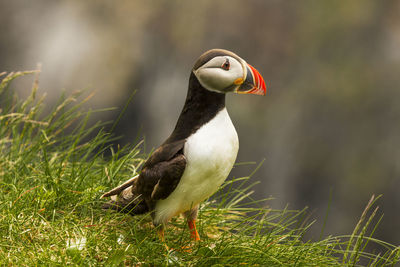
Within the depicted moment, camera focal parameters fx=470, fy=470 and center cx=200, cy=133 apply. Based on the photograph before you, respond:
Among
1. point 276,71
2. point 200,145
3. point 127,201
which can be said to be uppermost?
point 200,145

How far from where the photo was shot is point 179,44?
23.8ft

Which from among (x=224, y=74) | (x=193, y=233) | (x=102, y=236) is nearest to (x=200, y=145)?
(x=224, y=74)

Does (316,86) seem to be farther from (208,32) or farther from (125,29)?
(125,29)

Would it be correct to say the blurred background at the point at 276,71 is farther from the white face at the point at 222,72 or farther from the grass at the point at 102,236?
the white face at the point at 222,72

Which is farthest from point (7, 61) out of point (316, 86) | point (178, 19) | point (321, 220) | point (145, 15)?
point (321, 220)

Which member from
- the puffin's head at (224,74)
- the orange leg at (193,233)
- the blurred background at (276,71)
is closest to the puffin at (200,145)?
the puffin's head at (224,74)

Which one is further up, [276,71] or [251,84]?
[251,84]

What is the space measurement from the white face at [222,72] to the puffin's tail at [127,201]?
65 centimetres

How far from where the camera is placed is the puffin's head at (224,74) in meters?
2.14

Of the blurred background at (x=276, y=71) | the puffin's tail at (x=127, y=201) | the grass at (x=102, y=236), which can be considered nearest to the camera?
the grass at (x=102, y=236)

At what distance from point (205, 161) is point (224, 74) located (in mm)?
405

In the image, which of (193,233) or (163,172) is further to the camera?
(193,233)

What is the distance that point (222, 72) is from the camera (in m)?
2.13

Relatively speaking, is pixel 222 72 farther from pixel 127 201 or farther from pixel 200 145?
pixel 127 201
